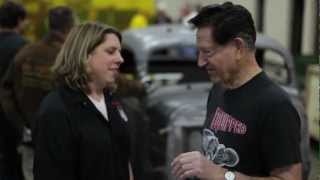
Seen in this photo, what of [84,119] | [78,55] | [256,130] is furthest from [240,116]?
[78,55]

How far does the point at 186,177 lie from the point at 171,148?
3.25m

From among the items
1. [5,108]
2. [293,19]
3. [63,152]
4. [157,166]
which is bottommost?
[293,19]

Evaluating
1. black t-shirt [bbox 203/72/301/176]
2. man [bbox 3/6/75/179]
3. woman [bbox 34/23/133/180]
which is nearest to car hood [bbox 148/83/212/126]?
man [bbox 3/6/75/179]

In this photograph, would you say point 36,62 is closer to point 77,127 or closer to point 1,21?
point 1,21

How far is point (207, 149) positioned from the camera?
346cm

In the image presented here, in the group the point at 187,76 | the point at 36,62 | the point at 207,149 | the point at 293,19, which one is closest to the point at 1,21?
the point at 36,62

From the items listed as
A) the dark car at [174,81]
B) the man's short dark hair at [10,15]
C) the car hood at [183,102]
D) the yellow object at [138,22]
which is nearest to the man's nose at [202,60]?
the dark car at [174,81]

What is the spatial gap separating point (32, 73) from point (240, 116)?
3686 mm

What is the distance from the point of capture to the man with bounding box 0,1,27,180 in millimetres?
6805

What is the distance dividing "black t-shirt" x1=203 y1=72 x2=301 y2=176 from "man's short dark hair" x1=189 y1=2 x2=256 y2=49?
181 millimetres

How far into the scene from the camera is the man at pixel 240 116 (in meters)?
3.19

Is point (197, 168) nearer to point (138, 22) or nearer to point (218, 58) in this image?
point (218, 58)

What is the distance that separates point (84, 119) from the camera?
389cm

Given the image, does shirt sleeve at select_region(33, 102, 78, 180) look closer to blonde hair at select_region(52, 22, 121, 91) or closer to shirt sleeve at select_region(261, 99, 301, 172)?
blonde hair at select_region(52, 22, 121, 91)
